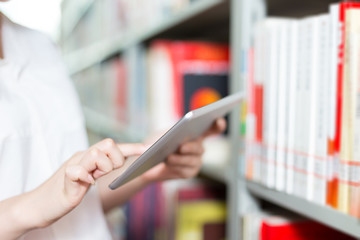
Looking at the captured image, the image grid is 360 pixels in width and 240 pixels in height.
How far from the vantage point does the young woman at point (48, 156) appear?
645mm

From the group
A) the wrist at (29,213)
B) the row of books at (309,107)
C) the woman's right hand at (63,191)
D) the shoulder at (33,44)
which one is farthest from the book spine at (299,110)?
the shoulder at (33,44)

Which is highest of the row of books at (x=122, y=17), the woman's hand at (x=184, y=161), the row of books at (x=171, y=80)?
the row of books at (x=122, y=17)

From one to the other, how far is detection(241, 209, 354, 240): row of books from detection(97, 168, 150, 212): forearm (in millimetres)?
263

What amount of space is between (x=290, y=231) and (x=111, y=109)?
73.3 inches

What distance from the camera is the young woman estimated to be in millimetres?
645

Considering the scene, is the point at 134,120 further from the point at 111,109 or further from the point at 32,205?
the point at 32,205

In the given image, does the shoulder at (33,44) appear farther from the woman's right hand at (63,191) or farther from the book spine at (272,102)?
the book spine at (272,102)

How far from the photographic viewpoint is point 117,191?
991 millimetres

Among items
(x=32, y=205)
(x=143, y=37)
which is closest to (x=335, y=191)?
(x=32, y=205)

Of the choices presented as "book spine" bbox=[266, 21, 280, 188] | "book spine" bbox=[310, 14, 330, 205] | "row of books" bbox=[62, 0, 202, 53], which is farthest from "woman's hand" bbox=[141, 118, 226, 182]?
"row of books" bbox=[62, 0, 202, 53]

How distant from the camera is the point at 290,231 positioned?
2.83 ft

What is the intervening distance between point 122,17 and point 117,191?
4.84 feet

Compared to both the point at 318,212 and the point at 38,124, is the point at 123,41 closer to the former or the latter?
the point at 38,124

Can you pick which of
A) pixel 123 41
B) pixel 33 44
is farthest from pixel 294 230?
pixel 123 41
